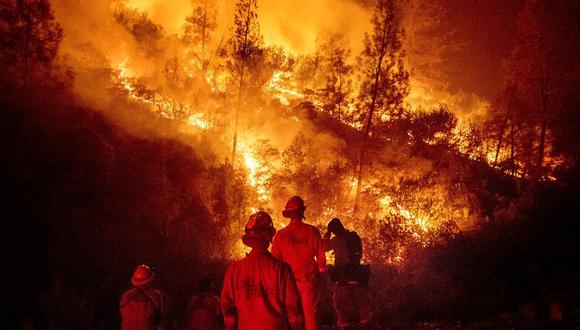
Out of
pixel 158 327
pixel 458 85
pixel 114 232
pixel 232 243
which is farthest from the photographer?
pixel 458 85

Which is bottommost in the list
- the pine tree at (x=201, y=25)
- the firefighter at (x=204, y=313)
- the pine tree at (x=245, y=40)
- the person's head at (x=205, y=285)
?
the firefighter at (x=204, y=313)

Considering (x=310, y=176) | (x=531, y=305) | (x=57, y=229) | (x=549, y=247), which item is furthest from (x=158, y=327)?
(x=310, y=176)

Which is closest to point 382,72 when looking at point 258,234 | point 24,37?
point 24,37

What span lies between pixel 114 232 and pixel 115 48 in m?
17.9

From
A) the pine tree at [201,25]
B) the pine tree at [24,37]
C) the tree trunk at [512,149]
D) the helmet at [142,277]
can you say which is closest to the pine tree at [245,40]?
the pine tree at [24,37]

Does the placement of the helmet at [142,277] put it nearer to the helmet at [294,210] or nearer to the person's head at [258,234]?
the helmet at [294,210]

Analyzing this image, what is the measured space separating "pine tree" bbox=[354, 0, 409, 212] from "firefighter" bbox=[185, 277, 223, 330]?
44.3 ft

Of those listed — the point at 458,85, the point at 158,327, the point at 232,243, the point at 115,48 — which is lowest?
the point at 158,327

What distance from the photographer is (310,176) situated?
18312 mm

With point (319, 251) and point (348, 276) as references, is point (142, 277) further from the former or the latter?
point (348, 276)

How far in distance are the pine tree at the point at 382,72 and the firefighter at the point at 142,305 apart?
46.2 ft

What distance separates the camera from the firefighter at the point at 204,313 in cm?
557

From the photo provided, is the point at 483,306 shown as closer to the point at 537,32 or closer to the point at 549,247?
the point at 549,247

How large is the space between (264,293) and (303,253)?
2.16 metres
